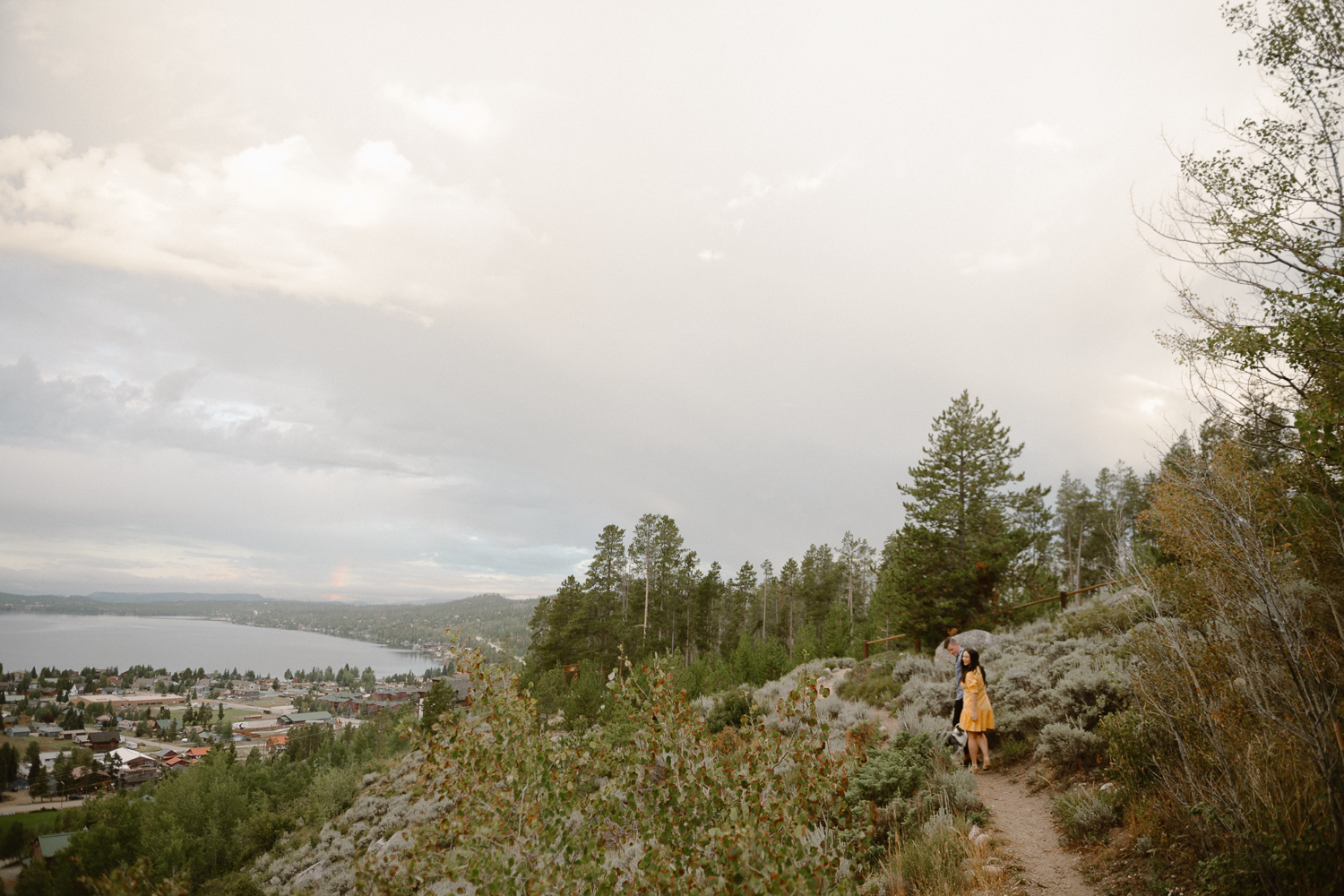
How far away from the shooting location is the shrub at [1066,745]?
7.31 metres

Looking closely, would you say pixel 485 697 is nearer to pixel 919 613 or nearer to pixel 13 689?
pixel 13 689

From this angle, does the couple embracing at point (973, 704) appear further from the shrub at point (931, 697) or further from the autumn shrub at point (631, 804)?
the autumn shrub at point (631, 804)

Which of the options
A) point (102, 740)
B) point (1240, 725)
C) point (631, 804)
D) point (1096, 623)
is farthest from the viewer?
point (1096, 623)

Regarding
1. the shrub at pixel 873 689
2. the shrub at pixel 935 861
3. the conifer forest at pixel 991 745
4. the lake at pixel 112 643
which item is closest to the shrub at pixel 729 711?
the conifer forest at pixel 991 745

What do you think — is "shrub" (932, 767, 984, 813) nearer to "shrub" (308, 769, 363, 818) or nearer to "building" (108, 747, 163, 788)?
"building" (108, 747, 163, 788)

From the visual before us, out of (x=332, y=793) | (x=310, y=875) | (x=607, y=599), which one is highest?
(x=607, y=599)

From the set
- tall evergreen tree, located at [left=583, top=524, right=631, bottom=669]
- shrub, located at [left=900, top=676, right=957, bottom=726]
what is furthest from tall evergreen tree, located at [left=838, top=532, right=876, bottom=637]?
shrub, located at [left=900, top=676, right=957, bottom=726]

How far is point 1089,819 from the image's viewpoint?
19.1 ft

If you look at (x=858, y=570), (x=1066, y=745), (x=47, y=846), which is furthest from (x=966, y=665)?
(x=858, y=570)

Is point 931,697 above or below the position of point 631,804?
below

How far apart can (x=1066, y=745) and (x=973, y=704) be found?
137cm

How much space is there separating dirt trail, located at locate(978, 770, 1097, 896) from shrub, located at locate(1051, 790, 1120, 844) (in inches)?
8.2

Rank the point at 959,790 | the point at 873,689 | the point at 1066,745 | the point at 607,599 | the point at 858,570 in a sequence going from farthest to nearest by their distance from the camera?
the point at 858,570
the point at 607,599
the point at 873,689
the point at 1066,745
the point at 959,790

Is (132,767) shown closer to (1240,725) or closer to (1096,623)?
(1240,725)
